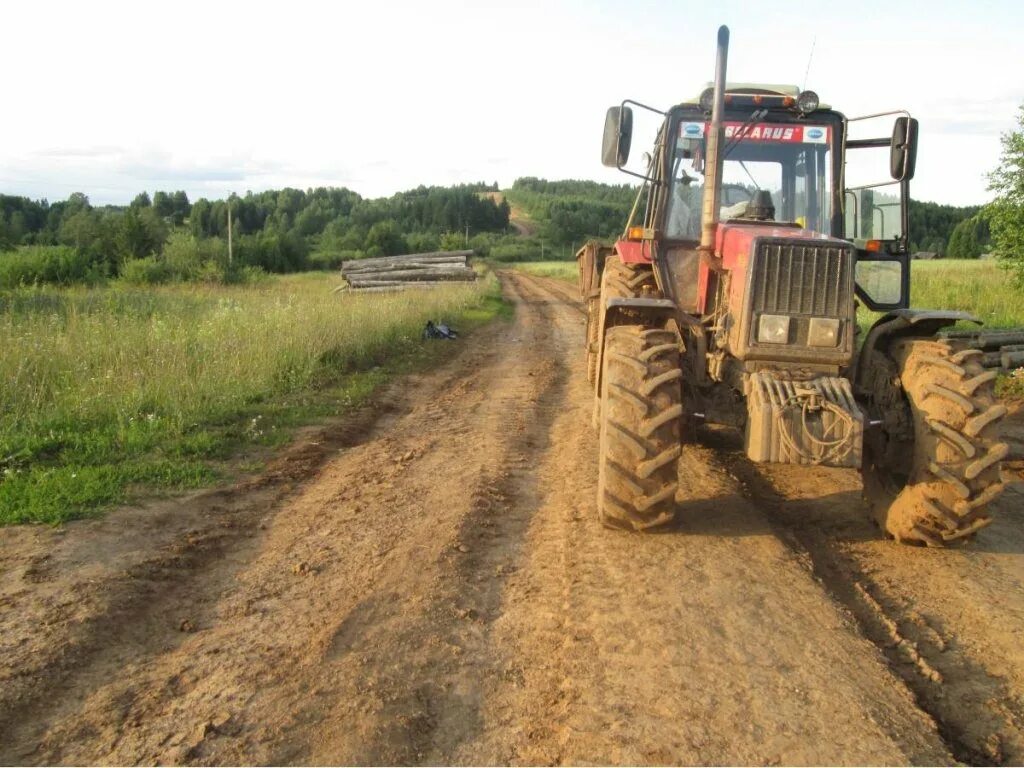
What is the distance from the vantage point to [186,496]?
18.2ft

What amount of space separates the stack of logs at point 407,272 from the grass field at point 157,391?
1380cm

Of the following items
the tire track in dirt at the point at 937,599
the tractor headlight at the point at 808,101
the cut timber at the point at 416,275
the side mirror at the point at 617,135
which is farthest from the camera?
the cut timber at the point at 416,275

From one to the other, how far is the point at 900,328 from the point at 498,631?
3577mm

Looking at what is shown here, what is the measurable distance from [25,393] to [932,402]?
711 cm

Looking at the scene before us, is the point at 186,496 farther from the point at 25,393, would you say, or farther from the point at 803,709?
the point at 803,709

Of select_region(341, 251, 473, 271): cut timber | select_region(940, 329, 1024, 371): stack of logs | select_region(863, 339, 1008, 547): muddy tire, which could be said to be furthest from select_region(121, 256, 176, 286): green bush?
select_region(863, 339, 1008, 547): muddy tire

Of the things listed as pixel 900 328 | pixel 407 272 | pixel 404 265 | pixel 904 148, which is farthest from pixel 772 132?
pixel 404 265

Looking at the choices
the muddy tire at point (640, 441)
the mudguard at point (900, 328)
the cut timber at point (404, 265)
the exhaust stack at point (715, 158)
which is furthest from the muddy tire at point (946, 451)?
the cut timber at point (404, 265)

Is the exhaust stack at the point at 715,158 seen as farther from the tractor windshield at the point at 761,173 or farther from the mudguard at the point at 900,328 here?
the mudguard at the point at 900,328

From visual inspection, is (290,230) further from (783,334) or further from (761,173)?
(783,334)

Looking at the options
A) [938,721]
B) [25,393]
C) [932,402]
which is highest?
[932,402]

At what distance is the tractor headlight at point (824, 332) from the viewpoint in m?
5.11

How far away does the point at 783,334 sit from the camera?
5152 mm

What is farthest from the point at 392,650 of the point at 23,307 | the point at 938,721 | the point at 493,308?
the point at 493,308
